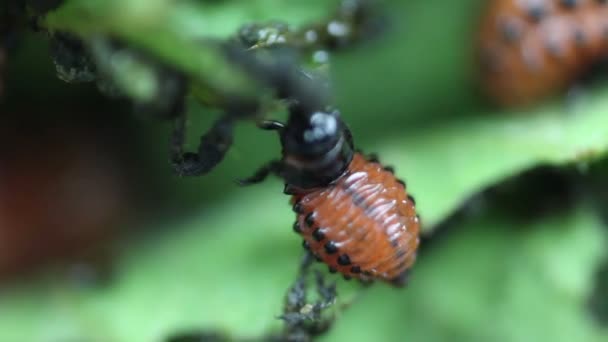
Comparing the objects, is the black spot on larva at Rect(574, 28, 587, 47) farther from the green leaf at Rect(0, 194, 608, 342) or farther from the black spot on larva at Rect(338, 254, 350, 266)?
the black spot on larva at Rect(338, 254, 350, 266)

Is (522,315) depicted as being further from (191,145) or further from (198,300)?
(191,145)

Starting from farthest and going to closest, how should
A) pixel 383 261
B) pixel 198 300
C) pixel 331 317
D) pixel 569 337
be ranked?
pixel 569 337 → pixel 198 300 → pixel 331 317 → pixel 383 261

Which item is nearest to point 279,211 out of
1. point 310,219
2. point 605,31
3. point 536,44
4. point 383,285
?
point 383,285

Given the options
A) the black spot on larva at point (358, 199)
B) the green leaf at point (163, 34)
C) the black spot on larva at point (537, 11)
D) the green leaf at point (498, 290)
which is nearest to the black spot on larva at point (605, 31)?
the black spot on larva at point (537, 11)

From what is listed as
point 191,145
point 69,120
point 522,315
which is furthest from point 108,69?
point 522,315

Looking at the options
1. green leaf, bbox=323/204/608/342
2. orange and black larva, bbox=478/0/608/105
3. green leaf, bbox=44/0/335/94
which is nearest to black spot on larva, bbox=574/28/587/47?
orange and black larva, bbox=478/0/608/105

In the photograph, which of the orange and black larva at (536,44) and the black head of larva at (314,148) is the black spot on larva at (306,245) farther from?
the orange and black larva at (536,44)

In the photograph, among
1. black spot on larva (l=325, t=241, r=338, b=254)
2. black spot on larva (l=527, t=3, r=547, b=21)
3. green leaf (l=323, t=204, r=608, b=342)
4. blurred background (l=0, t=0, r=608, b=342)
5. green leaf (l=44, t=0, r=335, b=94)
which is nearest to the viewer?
green leaf (l=44, t=0, r=335, b=94)
